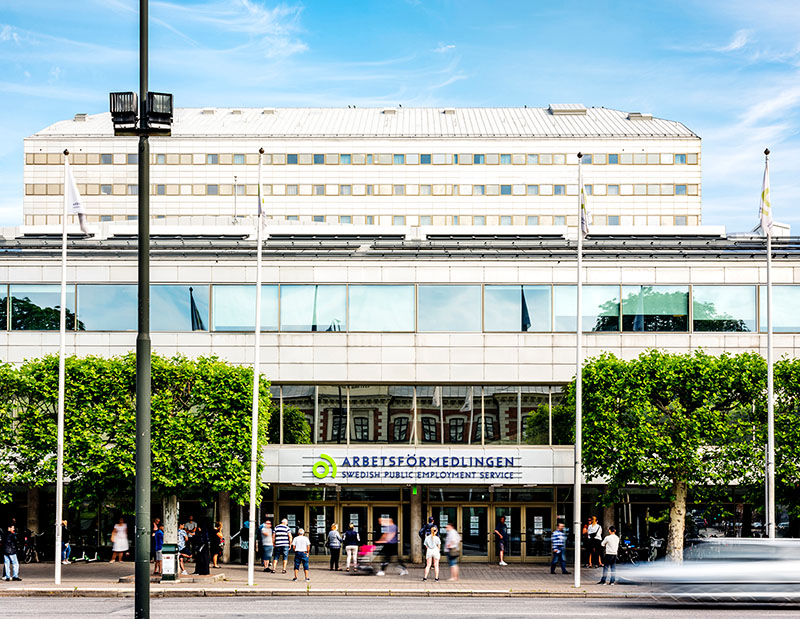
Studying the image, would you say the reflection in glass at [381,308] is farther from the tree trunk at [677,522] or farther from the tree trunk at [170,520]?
the tree trunk at [677,522]

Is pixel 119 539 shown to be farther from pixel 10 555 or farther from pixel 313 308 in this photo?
pixel 313 308

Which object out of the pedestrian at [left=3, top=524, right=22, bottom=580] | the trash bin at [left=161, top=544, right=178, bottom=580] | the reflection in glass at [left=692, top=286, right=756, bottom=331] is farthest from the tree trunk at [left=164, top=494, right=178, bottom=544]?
the reflection in glass at [left=692, top=286, right=756, bottom=331]

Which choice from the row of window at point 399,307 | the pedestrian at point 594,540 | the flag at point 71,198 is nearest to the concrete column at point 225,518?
the row of window at point 399,307

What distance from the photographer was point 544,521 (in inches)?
1549

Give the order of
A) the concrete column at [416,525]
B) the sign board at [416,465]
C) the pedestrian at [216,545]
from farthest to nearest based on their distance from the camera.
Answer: the concrete column at [416,525] < the sign board at [416,465] < the pedestrian at [216,545]

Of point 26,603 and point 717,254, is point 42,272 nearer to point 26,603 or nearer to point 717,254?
point 26,603

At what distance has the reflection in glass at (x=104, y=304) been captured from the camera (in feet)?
127

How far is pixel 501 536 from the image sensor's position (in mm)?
37531

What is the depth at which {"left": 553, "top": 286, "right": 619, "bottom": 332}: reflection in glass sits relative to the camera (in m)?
38.6

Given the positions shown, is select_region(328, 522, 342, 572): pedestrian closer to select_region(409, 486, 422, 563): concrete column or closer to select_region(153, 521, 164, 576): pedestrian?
select_region(409, 486, 422, 563): concrete column

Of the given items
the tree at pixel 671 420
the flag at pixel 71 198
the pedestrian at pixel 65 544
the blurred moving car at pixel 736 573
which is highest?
the flag at pixel 71 198

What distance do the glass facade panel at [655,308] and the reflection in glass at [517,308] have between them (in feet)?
9.69

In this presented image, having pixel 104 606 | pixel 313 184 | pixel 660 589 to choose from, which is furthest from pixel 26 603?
pixel 313 184

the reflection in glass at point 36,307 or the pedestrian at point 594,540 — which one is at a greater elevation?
the reflection in glass at point 36,307
